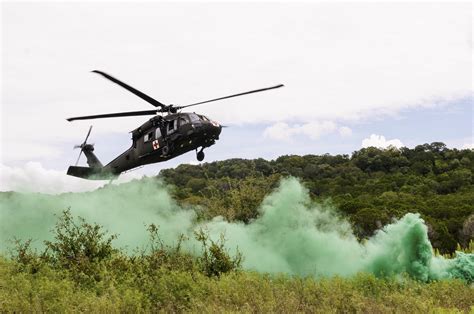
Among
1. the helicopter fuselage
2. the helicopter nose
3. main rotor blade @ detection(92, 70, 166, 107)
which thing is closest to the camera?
main rotor blade @ detection(92, 70, 166, 107)

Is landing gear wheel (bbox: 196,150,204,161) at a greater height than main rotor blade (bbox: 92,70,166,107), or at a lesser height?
lesser

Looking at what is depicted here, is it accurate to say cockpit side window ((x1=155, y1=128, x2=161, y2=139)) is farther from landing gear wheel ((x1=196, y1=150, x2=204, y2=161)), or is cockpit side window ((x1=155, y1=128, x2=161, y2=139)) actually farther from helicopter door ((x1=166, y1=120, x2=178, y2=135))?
landing gear wheel ((x1=196, y1=150, x2=204, y2=161))

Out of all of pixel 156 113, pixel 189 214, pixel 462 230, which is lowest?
pixel 462 230

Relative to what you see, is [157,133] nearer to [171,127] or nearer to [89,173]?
[171,127]

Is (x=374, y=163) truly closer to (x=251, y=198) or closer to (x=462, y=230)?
(x=462, y=230)

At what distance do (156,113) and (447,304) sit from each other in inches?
535

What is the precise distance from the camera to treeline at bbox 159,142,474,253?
116 feet

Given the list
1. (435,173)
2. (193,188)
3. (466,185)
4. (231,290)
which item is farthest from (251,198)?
(435,173)

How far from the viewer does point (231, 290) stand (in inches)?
593

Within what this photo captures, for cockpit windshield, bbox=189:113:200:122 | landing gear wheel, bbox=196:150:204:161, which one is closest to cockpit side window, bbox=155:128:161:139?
cockpit windshield, bbox=189:113:200:122

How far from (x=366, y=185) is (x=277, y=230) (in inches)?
2372

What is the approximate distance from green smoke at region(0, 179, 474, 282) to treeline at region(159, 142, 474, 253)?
387cm

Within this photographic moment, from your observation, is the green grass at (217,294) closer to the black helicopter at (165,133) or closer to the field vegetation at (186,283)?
the field vegetation at (186,283)

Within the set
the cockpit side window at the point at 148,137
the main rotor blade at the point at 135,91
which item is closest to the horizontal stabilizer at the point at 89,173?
the cockpit side window at the point at 148,137
